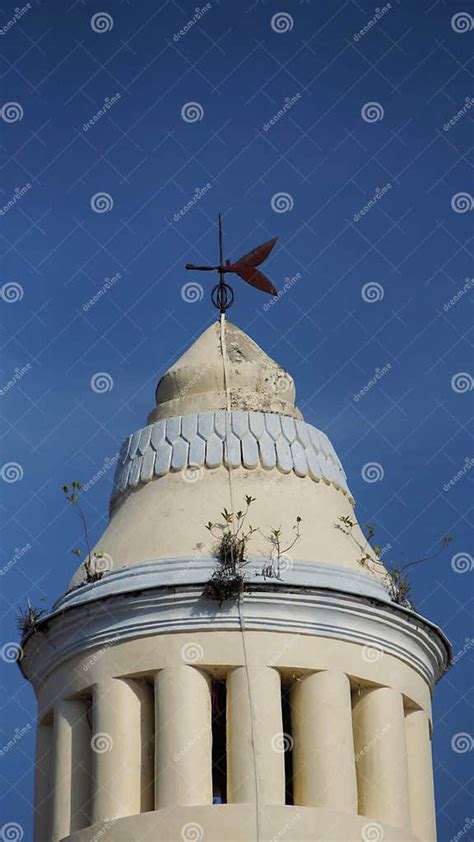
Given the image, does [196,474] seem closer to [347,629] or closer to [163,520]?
[163,520]

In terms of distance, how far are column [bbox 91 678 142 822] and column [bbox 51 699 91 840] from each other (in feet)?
0.86

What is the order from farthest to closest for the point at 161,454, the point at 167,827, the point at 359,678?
1. the point at 161,454
2. the point at 359,678
3. the point at 167,827

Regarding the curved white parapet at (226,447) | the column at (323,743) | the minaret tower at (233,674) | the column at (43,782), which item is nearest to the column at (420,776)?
the minaret tower at (233,674)

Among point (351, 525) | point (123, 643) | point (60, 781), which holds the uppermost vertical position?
point (351, 525)

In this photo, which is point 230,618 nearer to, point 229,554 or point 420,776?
point 229,554

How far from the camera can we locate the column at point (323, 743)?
69.1 feet

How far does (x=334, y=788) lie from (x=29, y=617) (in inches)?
155

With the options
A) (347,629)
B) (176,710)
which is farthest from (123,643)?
(347,629)

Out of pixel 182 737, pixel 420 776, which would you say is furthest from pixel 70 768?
pixel 420 776

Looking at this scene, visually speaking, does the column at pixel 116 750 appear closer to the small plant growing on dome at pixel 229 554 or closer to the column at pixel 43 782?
the column at pixel 43 782

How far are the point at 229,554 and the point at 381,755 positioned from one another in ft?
8.75

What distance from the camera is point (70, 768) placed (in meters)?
21.8

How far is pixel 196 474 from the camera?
23.2m

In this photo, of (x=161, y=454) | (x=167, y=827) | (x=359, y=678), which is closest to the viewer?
(x=167, y=827)
